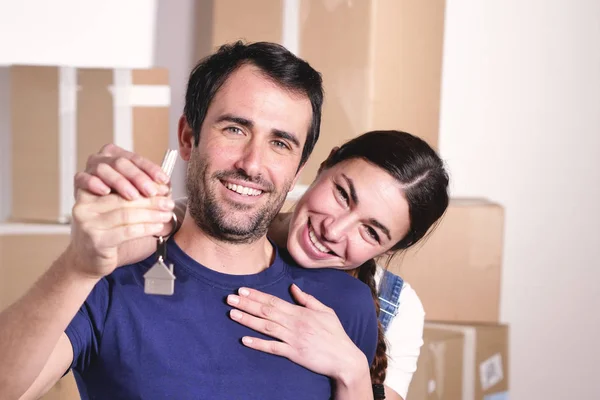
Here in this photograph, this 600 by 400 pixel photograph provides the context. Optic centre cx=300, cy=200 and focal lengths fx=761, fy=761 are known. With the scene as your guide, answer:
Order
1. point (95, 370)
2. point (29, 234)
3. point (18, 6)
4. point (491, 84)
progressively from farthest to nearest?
point (491, 84) < point (18, 6) < point (29, 234) < point (95, 370)

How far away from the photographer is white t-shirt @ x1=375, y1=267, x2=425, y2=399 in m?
1.70

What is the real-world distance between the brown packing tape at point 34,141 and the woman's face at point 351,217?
915mm

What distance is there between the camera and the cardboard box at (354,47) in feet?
6.87

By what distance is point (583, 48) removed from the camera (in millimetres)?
2846

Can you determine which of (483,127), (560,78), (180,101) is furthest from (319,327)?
(560,78)

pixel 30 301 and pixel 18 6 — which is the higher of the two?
pixel 18 6

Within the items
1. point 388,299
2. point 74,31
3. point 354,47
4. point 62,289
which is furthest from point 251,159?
point 74,31

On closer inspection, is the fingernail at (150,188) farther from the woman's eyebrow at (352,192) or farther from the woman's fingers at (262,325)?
the woman's eyebrow at (352,192)

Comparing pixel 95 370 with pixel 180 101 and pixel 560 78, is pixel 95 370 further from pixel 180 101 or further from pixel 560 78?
pixel 560 78

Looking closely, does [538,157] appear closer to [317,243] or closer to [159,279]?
[317,243]

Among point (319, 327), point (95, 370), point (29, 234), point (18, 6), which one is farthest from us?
point (18, 6)

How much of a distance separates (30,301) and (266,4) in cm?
140

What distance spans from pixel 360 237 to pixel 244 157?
1.22ft

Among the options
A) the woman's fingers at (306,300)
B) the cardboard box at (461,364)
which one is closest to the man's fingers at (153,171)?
the woman's fingers at (306,300)
